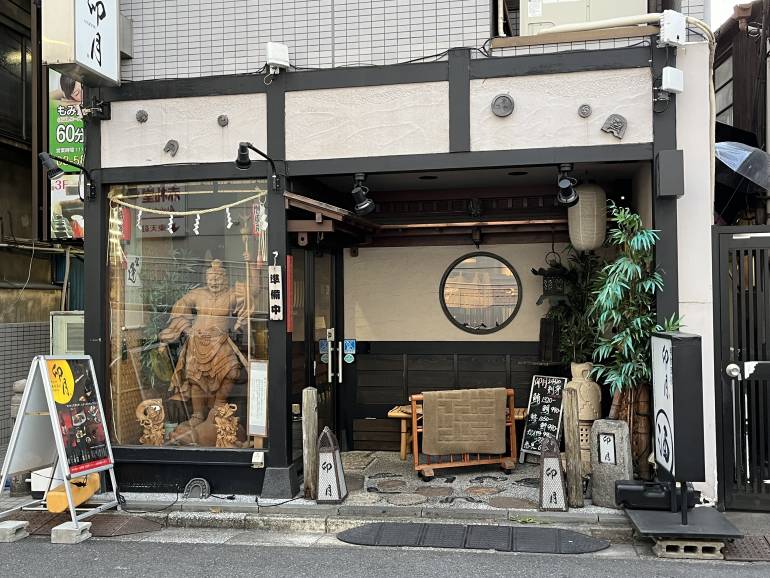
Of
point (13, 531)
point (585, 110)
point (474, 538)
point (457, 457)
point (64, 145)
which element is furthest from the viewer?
point (64, 145)

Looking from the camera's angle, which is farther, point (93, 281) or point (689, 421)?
point (93, 281)

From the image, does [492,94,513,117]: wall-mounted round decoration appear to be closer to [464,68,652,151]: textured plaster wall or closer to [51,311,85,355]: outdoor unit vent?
[464,68,652,151]: textured plaster wall

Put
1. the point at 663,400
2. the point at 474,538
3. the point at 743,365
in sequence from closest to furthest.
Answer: the point at 663,400, the point at 474,538, the point at 743,365

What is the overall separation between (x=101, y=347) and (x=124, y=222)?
1.50 m

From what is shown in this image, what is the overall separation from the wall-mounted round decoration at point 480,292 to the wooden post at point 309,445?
10.2ft

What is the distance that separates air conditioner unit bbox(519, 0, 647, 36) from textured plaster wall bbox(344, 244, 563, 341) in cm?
311

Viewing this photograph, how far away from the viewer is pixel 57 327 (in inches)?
391

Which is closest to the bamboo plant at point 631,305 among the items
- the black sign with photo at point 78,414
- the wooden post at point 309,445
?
the wooden post at point 309,445

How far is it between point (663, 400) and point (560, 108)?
10.3ft

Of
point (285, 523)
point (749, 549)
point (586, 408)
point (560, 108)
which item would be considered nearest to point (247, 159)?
point (560, 108)

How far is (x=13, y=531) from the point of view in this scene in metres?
6.91

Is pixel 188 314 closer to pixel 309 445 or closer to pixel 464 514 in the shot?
pixel 309 445

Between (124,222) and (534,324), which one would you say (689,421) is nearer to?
(534,324)

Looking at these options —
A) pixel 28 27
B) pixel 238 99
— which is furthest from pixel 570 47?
pixel 28 27
